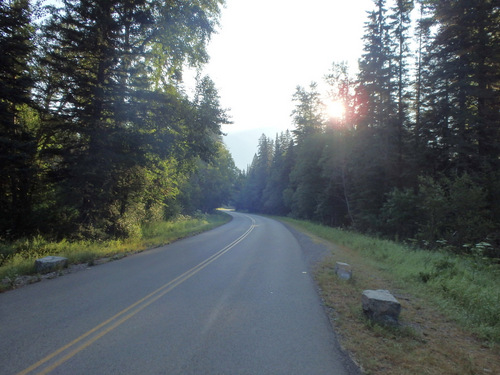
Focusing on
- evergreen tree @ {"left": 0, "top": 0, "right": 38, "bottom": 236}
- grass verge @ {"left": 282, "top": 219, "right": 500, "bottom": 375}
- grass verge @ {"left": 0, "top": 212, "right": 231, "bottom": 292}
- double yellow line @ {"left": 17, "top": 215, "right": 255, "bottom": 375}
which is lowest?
grass verge @ {"left": 0, "top": 212, "right": 231, "bottom": 292}

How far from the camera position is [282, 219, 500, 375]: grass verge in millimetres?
3869

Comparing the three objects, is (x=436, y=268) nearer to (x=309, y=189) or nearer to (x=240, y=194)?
(x=309, y=189)

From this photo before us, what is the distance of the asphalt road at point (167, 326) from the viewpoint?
3656mm

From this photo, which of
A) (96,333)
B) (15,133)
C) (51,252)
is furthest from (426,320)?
(15,133)

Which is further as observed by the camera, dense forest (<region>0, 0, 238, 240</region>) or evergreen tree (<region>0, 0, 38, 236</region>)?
dense forest (<region>0, 0, 238, 240</region>)

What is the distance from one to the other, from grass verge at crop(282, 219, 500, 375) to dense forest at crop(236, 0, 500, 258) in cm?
206

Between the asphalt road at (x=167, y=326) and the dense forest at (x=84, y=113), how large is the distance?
6315 millimetres

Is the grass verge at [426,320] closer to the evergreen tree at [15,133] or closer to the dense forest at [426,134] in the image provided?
the dense forest at [426,134]

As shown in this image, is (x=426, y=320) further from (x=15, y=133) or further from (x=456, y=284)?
(x=15, y=133)

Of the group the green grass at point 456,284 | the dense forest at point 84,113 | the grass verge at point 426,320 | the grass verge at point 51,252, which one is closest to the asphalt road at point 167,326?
the grass verge at point 426,320

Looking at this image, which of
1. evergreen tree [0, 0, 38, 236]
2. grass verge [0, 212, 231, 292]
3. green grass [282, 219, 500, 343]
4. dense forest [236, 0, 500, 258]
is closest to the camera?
green grass [282, 219, 500, 343]

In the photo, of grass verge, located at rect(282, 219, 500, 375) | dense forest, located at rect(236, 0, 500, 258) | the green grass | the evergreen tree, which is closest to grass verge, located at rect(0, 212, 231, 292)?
the evergreen tree

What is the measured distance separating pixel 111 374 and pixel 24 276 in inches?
254

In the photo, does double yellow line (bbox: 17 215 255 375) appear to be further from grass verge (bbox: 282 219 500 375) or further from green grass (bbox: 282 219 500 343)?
green grass (bbox: 282 219 500 343)
